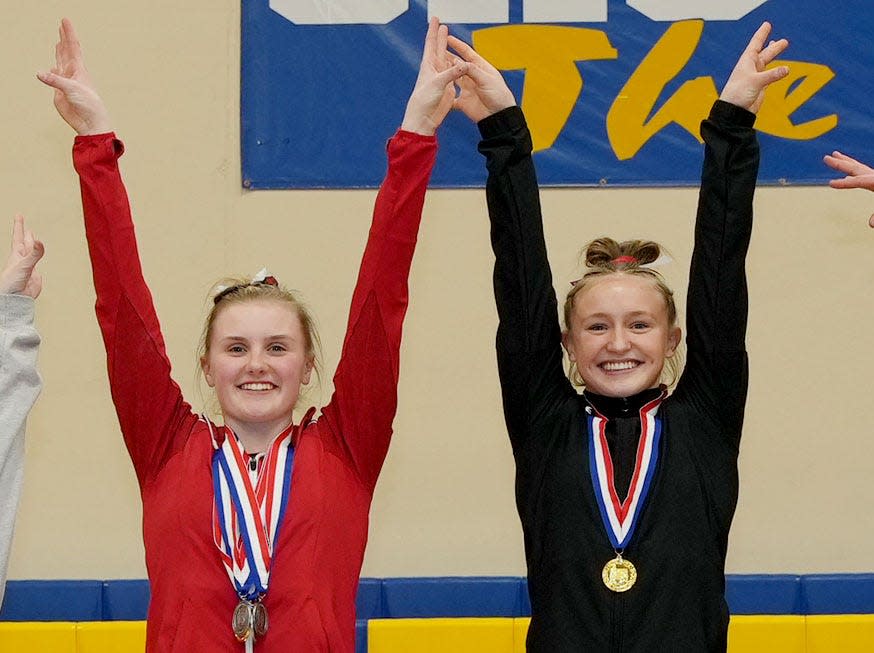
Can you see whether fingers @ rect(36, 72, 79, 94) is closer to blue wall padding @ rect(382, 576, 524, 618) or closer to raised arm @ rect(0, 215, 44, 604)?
raised arm @ rect(0, 215, 44, 604)

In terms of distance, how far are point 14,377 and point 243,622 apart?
2.07 ft

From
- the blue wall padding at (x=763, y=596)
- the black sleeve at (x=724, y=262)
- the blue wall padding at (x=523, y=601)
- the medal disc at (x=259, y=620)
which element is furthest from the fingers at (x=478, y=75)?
the blue wall padding at (x=763, y=596)

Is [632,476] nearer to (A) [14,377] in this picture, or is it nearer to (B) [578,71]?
(A) [14,377]

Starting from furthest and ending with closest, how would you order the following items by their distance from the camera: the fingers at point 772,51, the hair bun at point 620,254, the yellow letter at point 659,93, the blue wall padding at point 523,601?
the yellow letter at point 659,93, the blue wall padding at point 523,601, the hair bun at point 620,254, the fingers at point 772,51

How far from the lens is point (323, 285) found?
13.5 ft

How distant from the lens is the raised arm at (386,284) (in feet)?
8.08

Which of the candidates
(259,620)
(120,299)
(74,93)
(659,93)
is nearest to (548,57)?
(659,93)

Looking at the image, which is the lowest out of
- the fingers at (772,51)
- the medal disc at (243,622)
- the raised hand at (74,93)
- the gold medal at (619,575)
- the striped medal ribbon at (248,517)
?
the medal disc at (243,622)

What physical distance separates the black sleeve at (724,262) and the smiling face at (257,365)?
77 cm

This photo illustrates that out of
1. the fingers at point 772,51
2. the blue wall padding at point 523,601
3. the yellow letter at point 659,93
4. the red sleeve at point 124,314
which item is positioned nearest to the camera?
the red sleeve at point 124,314

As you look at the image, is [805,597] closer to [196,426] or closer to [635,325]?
[635,325]

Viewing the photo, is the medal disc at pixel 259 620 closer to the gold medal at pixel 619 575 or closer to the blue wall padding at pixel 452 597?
the gold medal at pixel 619 575

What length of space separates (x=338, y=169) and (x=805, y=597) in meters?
1.88

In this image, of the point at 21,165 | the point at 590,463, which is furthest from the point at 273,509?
the point at 21,165
